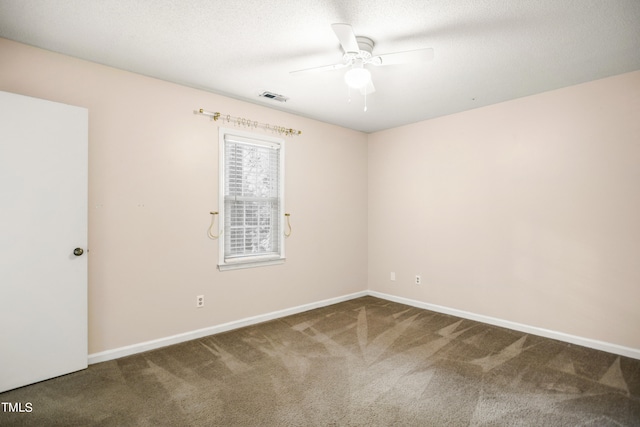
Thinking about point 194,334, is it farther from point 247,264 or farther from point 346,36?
point 346,36

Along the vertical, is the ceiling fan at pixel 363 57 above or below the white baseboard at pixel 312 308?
above

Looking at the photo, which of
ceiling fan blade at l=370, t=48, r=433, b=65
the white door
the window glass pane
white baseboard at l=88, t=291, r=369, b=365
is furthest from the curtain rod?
white baseboard at l=88, t=291, r=369, b=365

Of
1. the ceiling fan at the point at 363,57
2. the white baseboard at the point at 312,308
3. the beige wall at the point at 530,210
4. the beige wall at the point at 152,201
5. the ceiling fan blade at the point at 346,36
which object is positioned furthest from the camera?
the beige wall at the point at 530,210

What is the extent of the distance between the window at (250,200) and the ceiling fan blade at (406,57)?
190 cm

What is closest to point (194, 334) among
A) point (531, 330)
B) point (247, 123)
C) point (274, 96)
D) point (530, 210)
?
point (247, 123)

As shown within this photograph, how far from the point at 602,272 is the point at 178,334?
4211mm

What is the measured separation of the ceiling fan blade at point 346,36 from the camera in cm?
189

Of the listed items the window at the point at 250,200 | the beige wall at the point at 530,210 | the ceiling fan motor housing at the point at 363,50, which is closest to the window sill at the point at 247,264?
the window at the point at 250,200

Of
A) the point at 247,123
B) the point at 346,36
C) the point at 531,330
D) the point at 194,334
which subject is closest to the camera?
the point at 346,36

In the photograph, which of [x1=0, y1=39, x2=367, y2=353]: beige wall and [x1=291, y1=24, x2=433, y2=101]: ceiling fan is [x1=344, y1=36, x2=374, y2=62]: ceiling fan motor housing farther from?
[x1=0, y1=39, x2=367, y2=353]: beige wall

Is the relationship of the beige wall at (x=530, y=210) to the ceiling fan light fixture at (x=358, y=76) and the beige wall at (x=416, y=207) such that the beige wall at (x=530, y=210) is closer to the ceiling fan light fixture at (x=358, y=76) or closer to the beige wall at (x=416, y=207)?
the beige wall at (x=416, y=207)

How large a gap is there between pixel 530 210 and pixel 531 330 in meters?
1.31

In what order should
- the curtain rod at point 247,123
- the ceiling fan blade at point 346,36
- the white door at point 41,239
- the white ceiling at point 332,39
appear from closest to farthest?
the ceiling fan blade at point 346,36, the white ceiling at point 332,39, the white door at point 41,239, the curtain rod at point 247,123

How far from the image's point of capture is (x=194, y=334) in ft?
10.7
